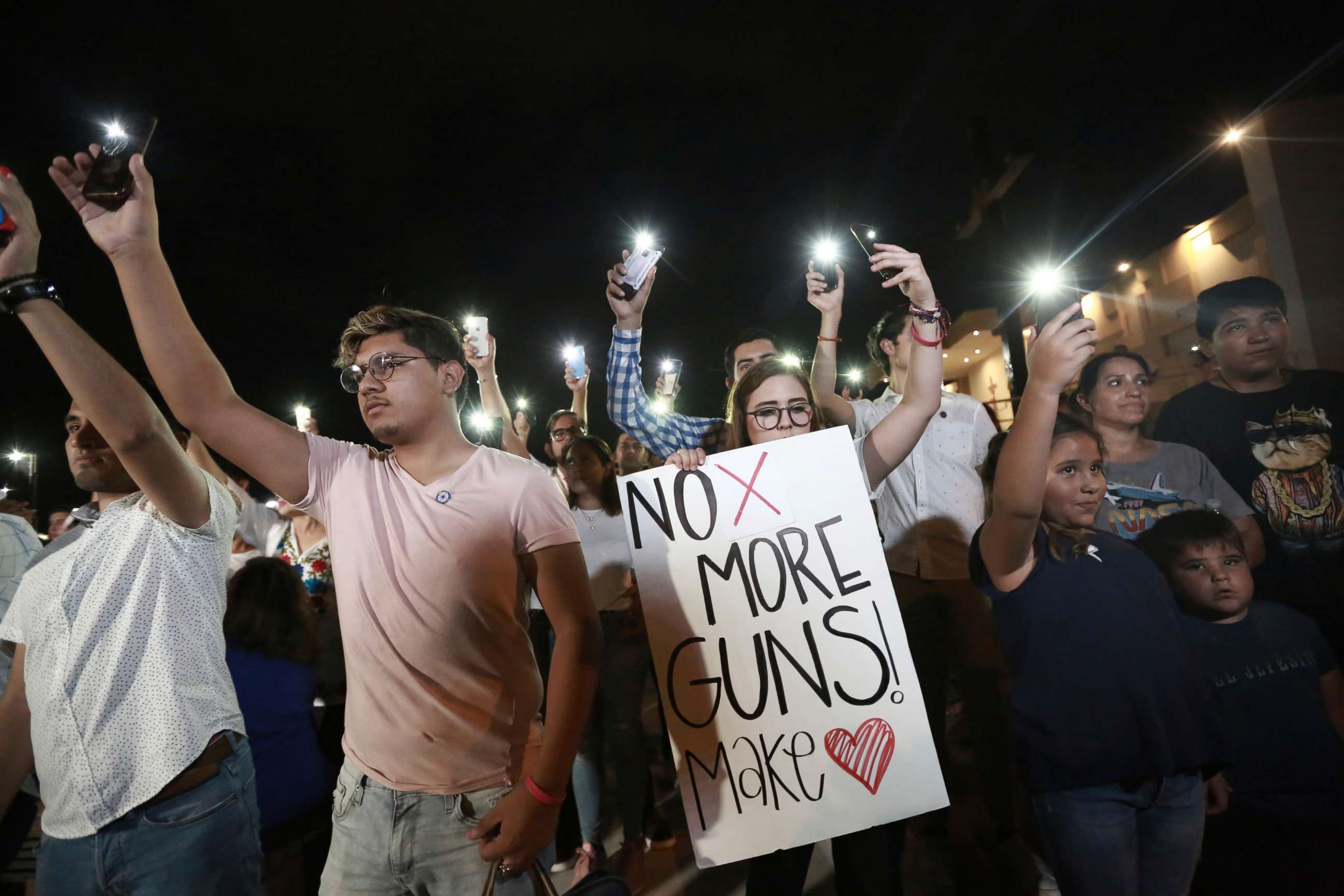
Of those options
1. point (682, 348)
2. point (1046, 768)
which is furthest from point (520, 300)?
point (1046, 768)

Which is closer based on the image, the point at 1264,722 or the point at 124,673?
the point at 124,673

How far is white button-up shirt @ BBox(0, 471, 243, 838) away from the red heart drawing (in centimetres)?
173

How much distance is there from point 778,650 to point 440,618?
0.98 m

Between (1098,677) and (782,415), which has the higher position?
(782,415)

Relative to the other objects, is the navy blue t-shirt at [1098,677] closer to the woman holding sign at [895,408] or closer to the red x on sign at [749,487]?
the woman holding sign at [895,408]

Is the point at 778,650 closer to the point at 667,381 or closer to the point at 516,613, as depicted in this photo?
the point at 516,613

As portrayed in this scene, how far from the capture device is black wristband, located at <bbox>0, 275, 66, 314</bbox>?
1.51 m

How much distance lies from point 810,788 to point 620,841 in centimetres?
190

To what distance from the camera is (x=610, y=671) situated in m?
A: 3.37

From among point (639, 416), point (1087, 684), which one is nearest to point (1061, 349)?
point (1087, 684)

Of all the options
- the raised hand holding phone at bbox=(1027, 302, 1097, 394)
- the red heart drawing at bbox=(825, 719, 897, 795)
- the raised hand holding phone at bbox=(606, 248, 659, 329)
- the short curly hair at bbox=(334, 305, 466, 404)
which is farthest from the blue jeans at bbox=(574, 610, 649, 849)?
the raised hand holding phone at bbox=(1027, 302, 1097, 394)

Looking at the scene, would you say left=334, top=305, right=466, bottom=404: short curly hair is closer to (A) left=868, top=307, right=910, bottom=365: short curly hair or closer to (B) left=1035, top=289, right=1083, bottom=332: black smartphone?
(B) left=1035, top=289, right=1083, bottom=332: black smartphone

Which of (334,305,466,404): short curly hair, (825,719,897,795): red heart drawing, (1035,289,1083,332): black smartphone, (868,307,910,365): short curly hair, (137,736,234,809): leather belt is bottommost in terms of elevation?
(825,719,897,795): red heart drawing

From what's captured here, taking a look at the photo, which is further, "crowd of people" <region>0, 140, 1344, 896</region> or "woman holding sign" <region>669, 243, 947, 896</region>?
"woman holding sign" <region>669, 243, 947, 896</region>
